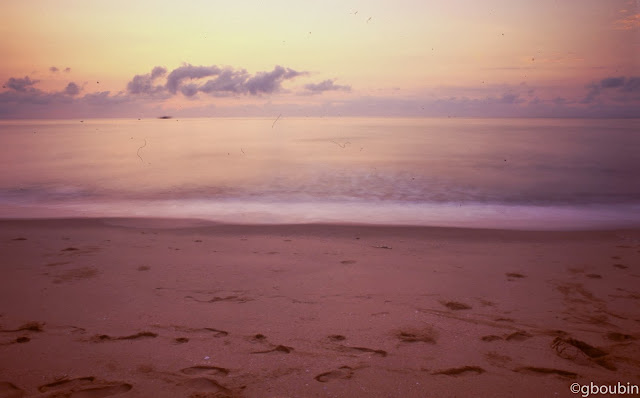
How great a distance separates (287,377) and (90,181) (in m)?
Answer: 19.0

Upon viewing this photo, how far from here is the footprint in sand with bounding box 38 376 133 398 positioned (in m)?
3.38

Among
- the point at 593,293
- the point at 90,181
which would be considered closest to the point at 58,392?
the point at 593,293

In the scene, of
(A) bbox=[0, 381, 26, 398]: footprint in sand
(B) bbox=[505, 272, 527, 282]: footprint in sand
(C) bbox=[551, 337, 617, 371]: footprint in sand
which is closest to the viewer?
(A) bbox=[0, 381, 26, 398]: footprint in sand

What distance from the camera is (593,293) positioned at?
5.32m

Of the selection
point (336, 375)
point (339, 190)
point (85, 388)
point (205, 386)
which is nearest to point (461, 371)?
point (336, 375)

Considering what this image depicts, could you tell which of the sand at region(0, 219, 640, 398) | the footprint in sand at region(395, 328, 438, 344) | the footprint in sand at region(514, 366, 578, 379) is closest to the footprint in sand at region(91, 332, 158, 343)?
the sand at region(0, 219, 640, 398)

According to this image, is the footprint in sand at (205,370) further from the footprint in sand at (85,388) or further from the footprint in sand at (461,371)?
the footprint in sand at (461,371)

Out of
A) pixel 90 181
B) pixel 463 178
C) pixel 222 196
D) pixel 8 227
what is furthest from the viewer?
pixel 463 178

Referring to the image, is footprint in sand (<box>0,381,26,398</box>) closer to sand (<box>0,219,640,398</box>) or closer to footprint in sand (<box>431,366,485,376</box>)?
sand (<box>0,219,640,398</box>)

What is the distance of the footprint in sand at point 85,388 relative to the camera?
338 centimetres

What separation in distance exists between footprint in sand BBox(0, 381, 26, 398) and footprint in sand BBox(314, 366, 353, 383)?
2.37 meters

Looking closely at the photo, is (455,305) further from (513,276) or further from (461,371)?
(513,276)

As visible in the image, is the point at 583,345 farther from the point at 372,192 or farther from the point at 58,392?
the point at 372,192

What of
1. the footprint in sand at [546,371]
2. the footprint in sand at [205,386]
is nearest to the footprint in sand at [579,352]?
the footprint in sand at [546,371]
